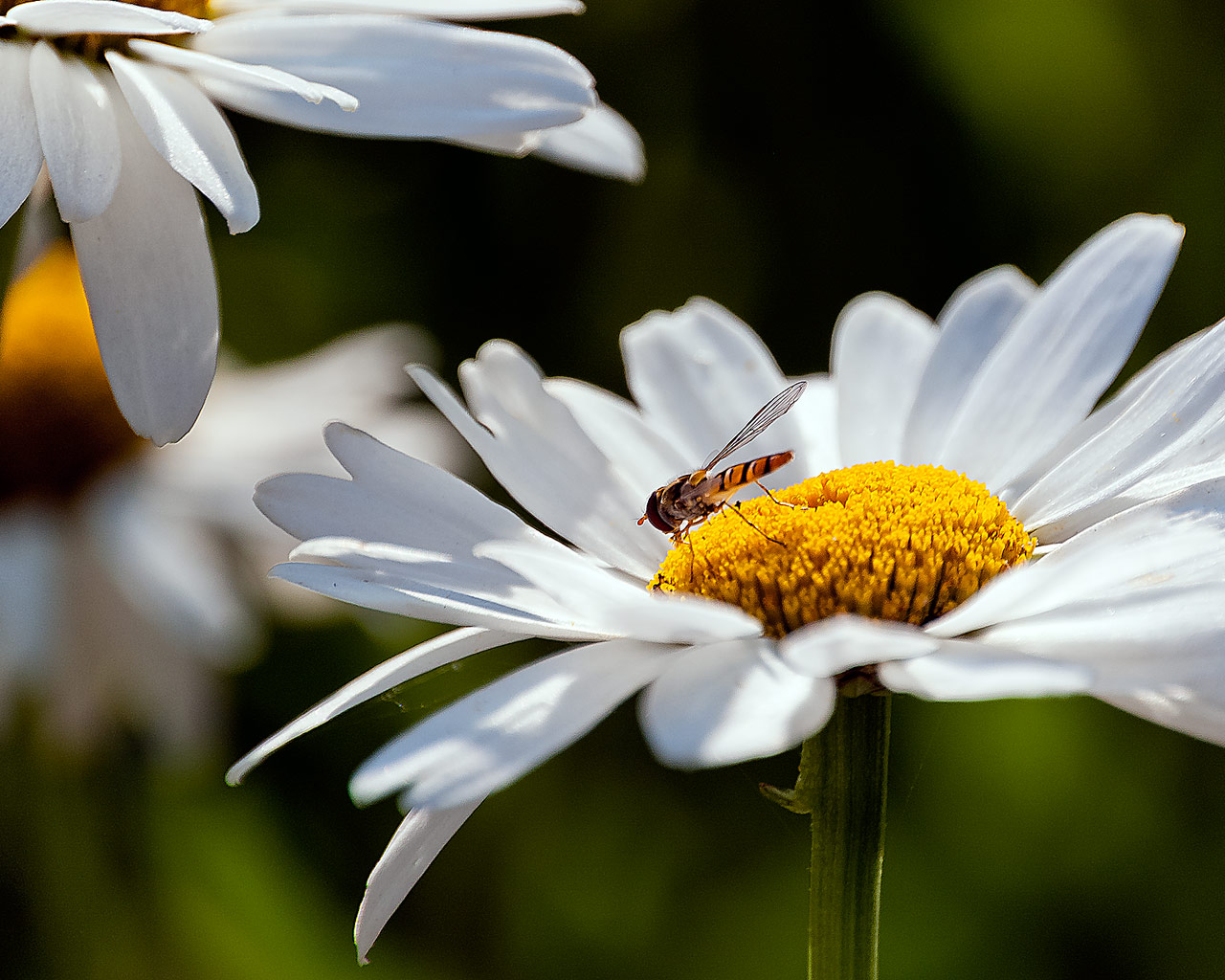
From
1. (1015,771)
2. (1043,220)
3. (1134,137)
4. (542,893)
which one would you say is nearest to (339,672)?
(542,893)

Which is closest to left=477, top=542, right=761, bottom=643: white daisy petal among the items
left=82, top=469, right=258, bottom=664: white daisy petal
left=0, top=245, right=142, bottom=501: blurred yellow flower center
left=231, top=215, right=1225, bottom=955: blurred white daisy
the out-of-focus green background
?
left=231, top=215, right=1225, bottom=955: blurred white daisy

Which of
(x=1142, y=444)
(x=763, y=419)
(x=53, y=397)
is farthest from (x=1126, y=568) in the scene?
(x=53, y=397)

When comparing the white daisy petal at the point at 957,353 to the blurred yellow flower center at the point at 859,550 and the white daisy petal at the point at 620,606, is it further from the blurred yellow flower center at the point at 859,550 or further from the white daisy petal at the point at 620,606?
the white daisy petal at the point at 620,606

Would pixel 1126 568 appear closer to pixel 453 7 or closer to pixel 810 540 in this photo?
pixel 810 540

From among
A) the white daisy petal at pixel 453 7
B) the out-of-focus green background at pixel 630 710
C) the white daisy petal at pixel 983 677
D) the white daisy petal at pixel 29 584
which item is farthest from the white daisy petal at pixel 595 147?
the white daisy petal at pixel 29 584

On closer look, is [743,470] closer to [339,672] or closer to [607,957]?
[607,957]

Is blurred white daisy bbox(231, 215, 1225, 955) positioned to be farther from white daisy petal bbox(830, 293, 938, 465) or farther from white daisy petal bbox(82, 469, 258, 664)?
white daisy petal bbox(82, 469, 258, 664)

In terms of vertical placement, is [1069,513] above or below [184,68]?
below
